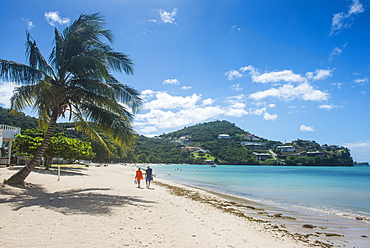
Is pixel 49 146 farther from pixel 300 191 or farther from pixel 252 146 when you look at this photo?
pixel 252 146

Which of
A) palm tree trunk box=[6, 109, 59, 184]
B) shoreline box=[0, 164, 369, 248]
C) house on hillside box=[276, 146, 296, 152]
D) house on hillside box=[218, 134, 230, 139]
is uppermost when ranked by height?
house on hillside box=[218, 134, 230, 139]

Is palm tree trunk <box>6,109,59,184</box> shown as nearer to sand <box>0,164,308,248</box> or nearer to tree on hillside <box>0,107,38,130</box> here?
sand <box>0,164,308,248</box>

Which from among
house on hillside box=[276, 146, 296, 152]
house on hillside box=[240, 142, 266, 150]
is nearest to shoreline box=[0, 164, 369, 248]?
house on hillside box=[240, 142, 266, 150]

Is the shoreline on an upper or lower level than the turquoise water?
upper

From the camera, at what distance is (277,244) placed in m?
5.91

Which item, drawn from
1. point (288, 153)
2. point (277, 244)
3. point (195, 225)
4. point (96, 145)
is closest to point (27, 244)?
point (195, 225)

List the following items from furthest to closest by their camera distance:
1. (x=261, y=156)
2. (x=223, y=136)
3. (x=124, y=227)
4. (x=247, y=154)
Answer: (x=223, y=136) < (x=247, y=154) < (x=261, y=156) < (x=124, y=227)

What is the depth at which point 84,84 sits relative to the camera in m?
10.2

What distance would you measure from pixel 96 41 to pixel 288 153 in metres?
151

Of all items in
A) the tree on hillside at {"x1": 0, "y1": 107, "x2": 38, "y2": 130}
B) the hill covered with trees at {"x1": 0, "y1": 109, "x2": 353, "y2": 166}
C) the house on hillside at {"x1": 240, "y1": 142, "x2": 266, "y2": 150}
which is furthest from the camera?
the house on hillside at {"x1": 240, "y1": 142, "x2": 266, "y2": 150}

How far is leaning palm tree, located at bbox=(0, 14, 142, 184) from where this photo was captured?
9.77m

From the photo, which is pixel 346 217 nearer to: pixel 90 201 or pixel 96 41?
pixel 90 201

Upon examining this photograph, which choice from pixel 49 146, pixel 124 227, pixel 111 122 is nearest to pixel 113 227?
pixel 124 227

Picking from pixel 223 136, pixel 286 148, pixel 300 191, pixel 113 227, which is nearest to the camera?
pixel 113 227
